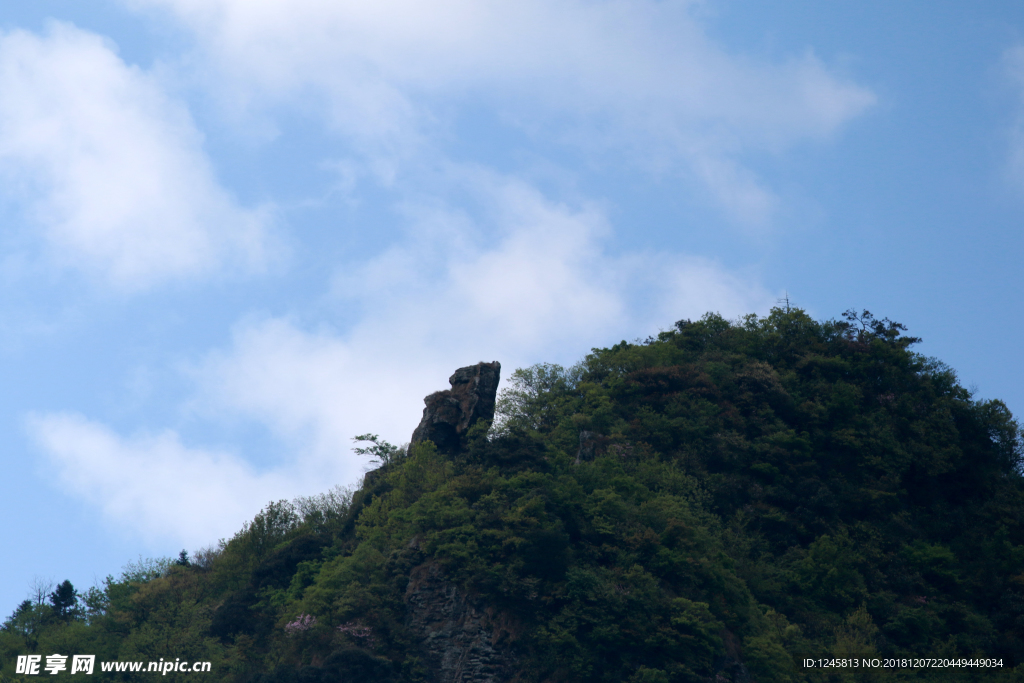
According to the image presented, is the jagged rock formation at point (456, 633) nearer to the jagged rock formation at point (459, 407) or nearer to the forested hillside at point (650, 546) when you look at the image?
the forested hillside at point (650, 546)

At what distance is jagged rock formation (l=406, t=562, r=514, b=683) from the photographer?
34.5 meters

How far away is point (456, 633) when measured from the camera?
3556 cm

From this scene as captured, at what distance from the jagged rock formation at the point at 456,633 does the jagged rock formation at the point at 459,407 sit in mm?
11807

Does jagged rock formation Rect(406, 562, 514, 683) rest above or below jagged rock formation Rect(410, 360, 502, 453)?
below

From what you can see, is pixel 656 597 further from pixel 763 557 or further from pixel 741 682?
pixel 763 557

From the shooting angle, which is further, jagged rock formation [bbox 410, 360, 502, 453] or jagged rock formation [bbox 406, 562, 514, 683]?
jagged rock formation [bbox 410, 360, 502, 453]

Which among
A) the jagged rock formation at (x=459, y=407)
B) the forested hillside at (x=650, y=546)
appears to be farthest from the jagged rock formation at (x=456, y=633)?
the jagged rock formation at (x=459, y=407)

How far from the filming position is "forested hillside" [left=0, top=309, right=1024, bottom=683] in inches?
1382

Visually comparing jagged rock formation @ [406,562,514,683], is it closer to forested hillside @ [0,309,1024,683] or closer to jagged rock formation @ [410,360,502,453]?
forested hillside @ [0,309,1024,683]

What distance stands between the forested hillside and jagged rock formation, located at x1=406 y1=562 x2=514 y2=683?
9cm

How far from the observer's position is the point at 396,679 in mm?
34312

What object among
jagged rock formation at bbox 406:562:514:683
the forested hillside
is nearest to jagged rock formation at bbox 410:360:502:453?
the forested hillside

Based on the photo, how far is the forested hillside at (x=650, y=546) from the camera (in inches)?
1382

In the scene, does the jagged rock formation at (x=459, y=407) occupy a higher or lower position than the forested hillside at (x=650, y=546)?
higher
